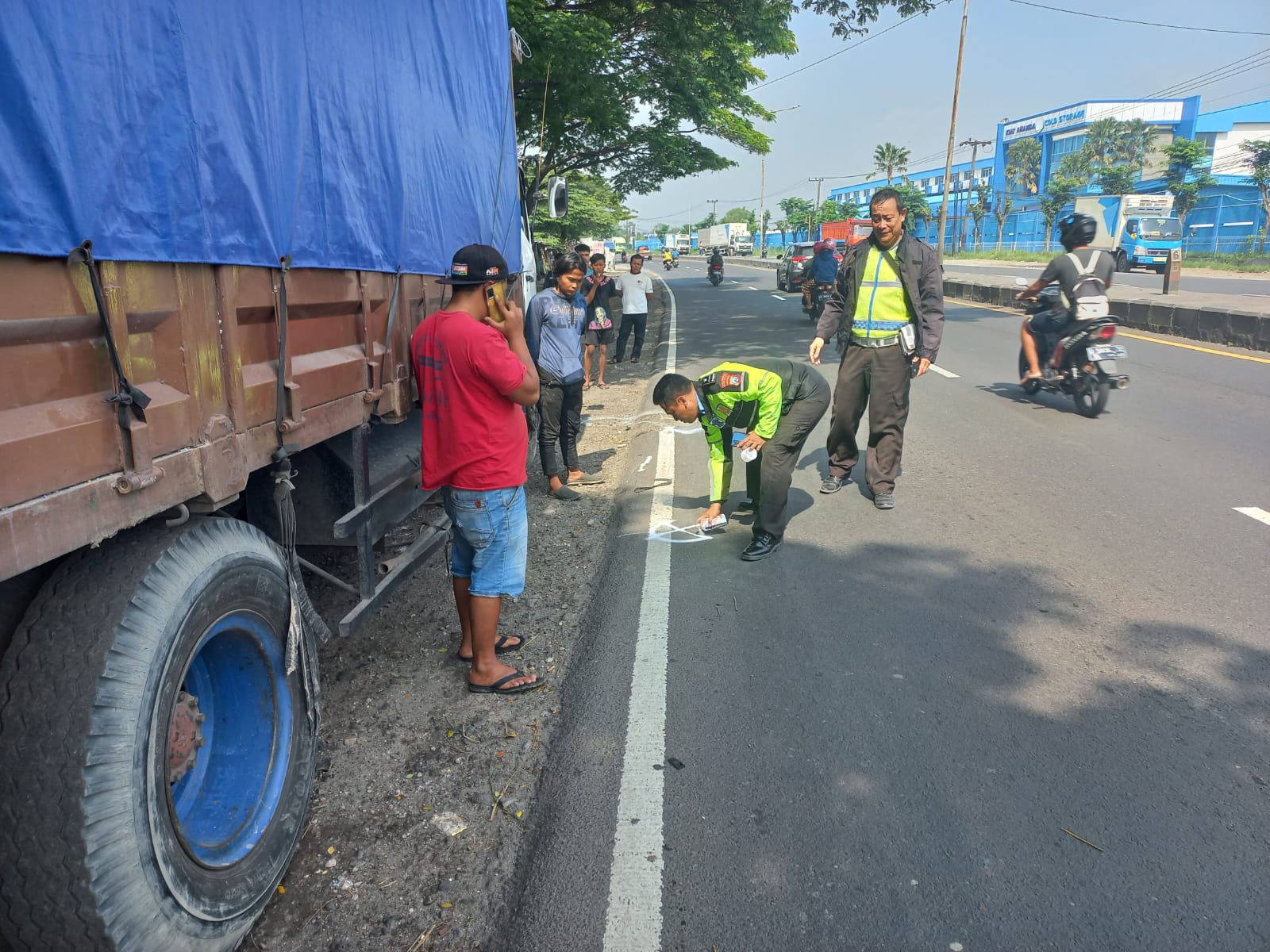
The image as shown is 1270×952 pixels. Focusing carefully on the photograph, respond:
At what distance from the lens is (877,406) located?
19.2ft

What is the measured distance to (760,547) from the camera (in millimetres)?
4992

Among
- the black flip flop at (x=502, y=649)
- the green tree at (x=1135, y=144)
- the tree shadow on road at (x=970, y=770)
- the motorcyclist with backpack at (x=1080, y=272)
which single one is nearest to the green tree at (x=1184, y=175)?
the green tree at (x=1135, y=144)

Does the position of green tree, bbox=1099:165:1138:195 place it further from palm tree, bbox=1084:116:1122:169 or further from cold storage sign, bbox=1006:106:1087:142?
cold storage sign, bbox=1006:106:1087:142

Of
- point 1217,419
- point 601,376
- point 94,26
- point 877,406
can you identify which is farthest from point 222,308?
point 601,376

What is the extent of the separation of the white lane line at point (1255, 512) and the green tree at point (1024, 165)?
6701 centimetres

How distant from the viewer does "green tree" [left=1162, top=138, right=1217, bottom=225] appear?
145 feet

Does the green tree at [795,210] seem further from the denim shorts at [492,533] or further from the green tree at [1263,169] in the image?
the denim shorts at [492,533]

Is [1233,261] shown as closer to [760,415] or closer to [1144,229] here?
[1144,229]

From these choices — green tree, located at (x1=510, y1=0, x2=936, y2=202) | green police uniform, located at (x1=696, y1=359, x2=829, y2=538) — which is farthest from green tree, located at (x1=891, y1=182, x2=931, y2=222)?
green police uniform, located at (x1=696, y1=359, x2=829, y2=538)

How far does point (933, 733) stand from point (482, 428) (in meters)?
2.05

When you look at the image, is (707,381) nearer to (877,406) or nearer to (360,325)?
(877,406)

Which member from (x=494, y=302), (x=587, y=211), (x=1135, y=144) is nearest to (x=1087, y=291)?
(x=494, y=302)

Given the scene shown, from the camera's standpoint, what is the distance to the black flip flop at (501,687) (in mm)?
3574

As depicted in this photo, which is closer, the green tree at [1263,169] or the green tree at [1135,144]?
the green tree at [1263,169]
